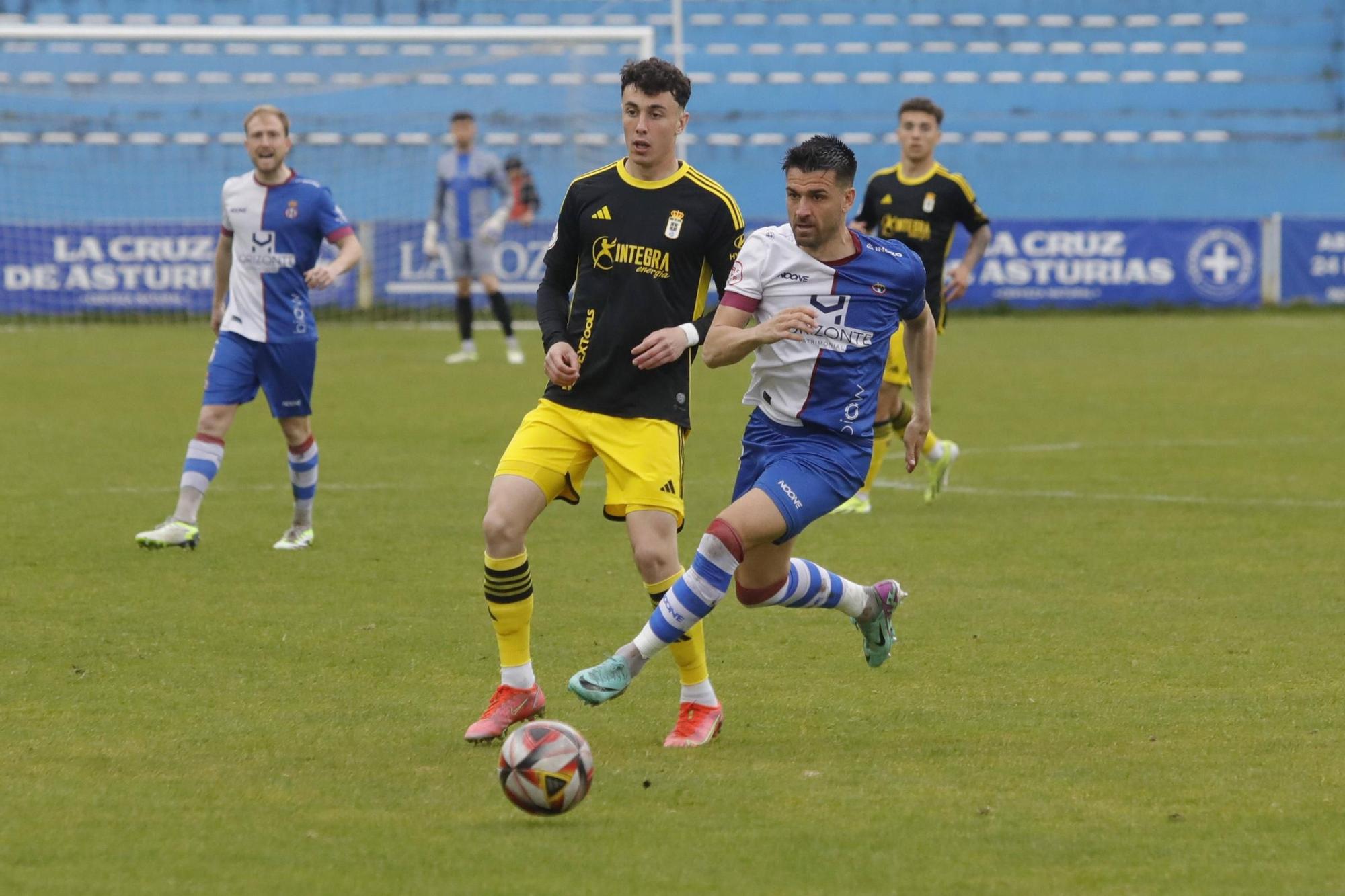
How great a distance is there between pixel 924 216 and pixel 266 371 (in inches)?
160

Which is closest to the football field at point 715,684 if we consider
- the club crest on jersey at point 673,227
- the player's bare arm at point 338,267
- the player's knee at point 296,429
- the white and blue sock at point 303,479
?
the white and blue sock at point 303,479

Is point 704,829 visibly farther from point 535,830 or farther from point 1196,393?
point 1196,393

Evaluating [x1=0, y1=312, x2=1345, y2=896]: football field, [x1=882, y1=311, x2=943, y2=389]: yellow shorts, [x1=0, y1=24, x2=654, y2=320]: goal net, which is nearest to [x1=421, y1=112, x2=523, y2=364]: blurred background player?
[x1=0, y1=24, x2=654, y2=320]: goal net

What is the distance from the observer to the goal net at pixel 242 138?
24469mm

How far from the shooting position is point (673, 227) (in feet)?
20.1

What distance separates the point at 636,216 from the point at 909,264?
92 cm

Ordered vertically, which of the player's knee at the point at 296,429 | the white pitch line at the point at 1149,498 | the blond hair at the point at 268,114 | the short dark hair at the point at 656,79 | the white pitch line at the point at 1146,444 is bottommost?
the white pitch line at the point at 1146,444

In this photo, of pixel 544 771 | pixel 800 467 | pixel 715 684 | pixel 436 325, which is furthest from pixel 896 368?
pixel 436 325

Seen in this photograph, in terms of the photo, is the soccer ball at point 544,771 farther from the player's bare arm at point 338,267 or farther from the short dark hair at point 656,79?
the player's bare arm at point 338,267

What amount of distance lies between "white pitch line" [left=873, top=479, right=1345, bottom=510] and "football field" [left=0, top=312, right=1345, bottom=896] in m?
0.05

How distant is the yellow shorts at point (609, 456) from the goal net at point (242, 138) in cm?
1709

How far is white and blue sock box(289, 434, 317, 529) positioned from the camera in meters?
9.85

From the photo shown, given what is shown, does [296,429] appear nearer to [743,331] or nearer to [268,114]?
[268,114]

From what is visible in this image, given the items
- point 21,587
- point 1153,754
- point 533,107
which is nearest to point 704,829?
point 1153,754
